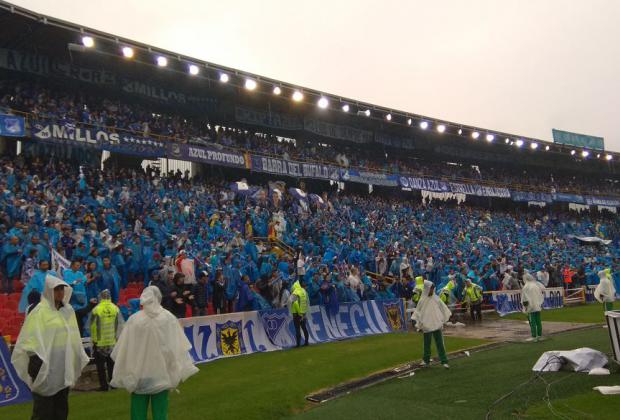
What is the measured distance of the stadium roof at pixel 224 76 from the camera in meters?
23.1

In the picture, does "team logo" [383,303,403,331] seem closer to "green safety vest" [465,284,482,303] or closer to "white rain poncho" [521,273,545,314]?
"green safety vest" [465,284,482,303]

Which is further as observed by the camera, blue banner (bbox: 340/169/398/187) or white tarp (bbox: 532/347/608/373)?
blue banner (bbox: 340/169/398/187)

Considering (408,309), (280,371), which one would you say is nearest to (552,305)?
(408,309)

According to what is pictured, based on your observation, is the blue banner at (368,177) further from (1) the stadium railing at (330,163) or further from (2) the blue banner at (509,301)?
(2) the blue banner at (509,301)

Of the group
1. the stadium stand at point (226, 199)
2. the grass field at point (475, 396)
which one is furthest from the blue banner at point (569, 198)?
the grass field at point (475, 396)

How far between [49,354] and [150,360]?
1.06 meters

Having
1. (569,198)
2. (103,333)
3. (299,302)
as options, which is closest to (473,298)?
(299,302)

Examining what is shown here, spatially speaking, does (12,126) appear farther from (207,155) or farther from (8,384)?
(8,384)

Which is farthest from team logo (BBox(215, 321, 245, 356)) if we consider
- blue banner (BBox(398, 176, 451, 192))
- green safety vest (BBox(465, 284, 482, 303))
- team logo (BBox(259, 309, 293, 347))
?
blue banner (BBox(398, 176, 451, 192))

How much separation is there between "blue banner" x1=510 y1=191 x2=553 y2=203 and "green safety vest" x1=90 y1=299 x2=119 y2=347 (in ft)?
143

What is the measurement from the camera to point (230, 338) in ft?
44.9

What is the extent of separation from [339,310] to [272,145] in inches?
728

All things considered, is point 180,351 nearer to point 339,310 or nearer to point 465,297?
point 339,310

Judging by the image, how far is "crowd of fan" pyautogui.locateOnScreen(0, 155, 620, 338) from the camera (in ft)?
45.7
